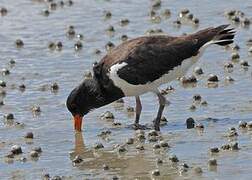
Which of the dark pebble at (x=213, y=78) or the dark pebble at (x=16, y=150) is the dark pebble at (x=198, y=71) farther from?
the dark pebble at (x=16, y=150)

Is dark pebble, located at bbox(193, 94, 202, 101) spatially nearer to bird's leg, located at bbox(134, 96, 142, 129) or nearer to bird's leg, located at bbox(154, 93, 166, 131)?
bird's leg, located at bbox(154, 93, 166, 131)

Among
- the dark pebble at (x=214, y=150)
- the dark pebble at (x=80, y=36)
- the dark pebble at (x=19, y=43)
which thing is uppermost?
the dark pebble at (x=80, y=36)

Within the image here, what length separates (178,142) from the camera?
1401 cm

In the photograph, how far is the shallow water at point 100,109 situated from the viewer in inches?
515

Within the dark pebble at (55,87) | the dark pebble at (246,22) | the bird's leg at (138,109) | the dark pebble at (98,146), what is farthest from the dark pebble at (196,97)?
the dark pebble at (246,22)

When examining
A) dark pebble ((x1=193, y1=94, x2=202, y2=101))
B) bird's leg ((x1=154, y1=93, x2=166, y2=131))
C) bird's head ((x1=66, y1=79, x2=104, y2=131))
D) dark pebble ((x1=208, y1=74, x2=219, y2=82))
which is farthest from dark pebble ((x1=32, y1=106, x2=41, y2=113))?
dark pebble ((x1=208, y1=74, x2=219, y2=82))

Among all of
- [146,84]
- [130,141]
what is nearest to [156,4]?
[146,84]

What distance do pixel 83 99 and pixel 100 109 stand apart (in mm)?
1016

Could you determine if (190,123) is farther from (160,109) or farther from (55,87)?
(55,87)

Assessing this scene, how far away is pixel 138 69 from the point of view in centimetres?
1498

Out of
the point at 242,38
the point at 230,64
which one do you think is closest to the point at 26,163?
the point at 230,64

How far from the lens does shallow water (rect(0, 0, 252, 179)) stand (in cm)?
1308

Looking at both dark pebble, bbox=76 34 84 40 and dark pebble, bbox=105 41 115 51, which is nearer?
dark pebble, bbox=105 41 115 51

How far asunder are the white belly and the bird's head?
1.25 ft
